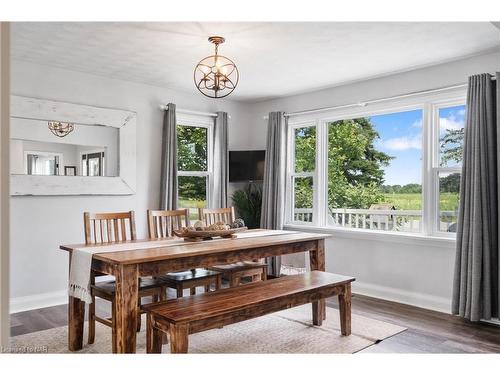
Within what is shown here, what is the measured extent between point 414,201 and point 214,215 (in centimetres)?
216

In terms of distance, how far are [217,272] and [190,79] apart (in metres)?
2.30

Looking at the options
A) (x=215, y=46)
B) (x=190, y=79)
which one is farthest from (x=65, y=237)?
(x=215, y=46)

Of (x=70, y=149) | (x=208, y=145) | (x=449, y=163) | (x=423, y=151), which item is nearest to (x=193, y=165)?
(x=208, y=145)

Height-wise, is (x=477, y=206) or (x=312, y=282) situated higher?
(x=477, y=206)

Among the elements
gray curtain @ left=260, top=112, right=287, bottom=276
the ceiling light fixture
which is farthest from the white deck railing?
the ceiling light fixture

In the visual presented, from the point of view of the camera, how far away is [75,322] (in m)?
3.12

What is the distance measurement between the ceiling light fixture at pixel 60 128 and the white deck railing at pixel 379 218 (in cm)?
300

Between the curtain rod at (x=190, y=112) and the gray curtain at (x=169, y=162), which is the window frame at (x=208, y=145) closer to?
the curtain rod at (x=190, y=112)

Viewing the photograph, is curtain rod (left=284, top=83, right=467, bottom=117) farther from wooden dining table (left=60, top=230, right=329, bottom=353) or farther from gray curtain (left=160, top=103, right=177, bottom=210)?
wooden dining table (left=60, top=230, right=329, bottom=353)

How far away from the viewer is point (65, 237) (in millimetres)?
4562

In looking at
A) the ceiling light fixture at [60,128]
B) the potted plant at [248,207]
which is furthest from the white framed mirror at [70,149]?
the potted plant at [248,207]
